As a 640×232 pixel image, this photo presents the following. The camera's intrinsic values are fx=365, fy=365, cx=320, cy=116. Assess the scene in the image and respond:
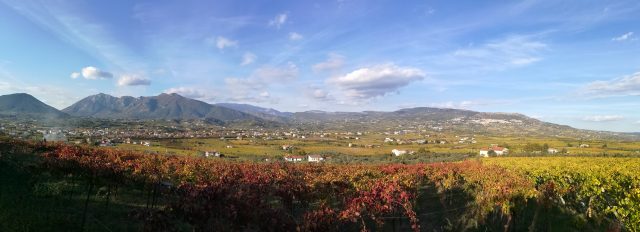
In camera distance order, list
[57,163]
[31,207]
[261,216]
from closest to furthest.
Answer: [261,216]
[31,207]
[57,163]

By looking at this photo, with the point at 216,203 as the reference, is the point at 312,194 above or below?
below

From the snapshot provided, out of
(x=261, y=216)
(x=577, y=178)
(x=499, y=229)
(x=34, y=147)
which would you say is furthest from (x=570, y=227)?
(x=34, y=147)

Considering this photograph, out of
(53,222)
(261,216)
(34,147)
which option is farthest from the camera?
(34,147)

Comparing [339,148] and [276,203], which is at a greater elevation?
[276,203]

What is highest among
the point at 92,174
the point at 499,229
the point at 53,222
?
the point at 92,174

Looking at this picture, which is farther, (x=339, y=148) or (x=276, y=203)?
(x=339, y=148)

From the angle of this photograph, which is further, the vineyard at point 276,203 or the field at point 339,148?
the field at point 339,148

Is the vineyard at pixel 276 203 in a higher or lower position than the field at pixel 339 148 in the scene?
higher

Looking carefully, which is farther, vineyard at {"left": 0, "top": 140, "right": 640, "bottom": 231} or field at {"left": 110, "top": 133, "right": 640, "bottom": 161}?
field at {"left": 110, "top": 133, "right": 640, "bottom": 161}

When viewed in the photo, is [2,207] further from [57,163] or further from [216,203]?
[216,203]

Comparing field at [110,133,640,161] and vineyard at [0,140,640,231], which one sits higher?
vineyard at [0,140,640,231]

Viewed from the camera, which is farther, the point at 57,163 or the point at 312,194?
the point at 312,194

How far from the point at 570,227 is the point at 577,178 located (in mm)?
5647

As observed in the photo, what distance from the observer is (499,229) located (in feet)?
46.1
